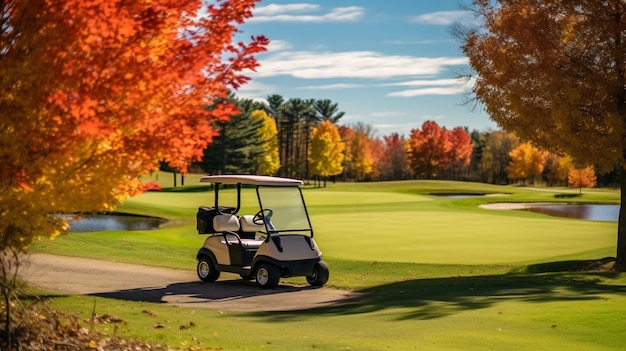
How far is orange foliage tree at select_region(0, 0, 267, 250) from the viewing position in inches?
248

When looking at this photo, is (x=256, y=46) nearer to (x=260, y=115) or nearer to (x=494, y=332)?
(x=494, y=332)

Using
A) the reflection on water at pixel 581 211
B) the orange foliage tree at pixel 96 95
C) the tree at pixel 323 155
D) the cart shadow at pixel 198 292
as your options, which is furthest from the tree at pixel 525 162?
the orange foliage tree at pixel 96 95

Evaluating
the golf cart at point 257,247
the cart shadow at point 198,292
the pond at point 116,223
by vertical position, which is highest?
the golf cart at point 257,247

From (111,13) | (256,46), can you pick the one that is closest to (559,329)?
(256,46)

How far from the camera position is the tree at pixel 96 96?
6.30 metres

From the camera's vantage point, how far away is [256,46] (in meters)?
7.41

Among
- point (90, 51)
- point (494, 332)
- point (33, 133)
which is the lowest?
point (494, 332)

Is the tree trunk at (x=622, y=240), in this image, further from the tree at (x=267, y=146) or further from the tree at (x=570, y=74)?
the tree at (x=267, y=146)

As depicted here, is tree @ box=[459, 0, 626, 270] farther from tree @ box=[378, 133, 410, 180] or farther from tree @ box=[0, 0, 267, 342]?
tree @ box=[378, 133, 410, 180]

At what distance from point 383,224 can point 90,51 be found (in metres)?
25.0

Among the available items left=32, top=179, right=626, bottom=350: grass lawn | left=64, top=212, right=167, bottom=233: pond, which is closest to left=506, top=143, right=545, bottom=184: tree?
left=32, top=179, right=626, bottom=350: grass lawn

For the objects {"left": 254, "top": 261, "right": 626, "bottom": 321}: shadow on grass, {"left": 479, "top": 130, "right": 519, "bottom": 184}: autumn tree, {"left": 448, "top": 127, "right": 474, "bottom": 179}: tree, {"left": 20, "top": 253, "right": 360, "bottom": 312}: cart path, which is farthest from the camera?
{"left": 448, "top": 127, "right": 474, "bottom": 179}: tree

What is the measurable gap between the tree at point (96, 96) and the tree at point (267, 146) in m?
77.2

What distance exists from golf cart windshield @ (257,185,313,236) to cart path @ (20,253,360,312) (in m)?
1.20
